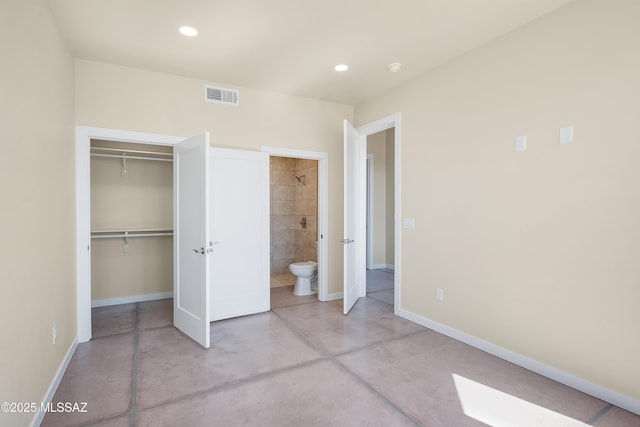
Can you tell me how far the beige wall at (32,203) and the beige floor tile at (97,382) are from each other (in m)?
0.15

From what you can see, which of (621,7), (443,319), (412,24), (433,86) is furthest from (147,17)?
(443,319)

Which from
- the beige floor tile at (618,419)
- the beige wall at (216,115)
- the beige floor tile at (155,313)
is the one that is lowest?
the beige floor tile at (618,419)

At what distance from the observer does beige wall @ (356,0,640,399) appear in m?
2.13

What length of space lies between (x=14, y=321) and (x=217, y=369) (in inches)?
55.5

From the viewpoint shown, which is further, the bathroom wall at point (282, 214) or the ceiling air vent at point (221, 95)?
the bathroom wall at point (282, 214)

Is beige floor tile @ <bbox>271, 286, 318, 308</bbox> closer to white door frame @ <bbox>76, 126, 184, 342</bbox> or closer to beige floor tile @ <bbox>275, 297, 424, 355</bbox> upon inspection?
beige floor tile @ <bbox>275, 297, 424, 355</bbox>

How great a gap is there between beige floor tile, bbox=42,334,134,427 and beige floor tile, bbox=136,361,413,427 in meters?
0.30

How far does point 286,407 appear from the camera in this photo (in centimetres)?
211

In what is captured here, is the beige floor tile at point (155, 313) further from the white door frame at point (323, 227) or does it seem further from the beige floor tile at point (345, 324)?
the white door frame at point (323, 227)

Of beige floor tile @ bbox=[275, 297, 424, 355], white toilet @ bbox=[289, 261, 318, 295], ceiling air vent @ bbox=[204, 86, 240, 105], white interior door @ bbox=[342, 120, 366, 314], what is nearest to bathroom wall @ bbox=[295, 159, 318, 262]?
white toilet @ bbox=[289, 261, 318, 295]

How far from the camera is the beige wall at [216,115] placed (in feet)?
10.7

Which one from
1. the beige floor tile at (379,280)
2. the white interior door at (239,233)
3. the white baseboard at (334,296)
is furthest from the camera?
the beige floor tile at (379,280)

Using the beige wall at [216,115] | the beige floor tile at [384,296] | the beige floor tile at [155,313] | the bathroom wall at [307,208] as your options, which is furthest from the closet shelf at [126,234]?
the beige floor tile at [384,296]

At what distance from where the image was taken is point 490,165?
114 inches
